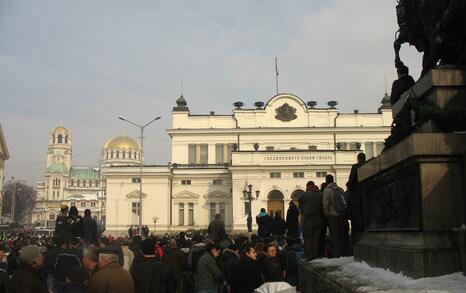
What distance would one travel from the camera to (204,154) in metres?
64.0

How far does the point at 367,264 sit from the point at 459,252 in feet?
6.63

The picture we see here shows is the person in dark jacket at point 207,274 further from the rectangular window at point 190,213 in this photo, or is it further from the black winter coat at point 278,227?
the rectangular window at point 190,213

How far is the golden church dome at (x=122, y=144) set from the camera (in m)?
160

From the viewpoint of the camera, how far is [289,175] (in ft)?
173

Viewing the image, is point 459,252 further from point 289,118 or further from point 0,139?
point 0,139

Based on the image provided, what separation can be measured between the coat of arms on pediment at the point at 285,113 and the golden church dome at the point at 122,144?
105 meters

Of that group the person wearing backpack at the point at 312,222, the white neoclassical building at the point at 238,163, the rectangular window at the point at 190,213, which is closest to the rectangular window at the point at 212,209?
the white neoclassical building at the point at 238,163

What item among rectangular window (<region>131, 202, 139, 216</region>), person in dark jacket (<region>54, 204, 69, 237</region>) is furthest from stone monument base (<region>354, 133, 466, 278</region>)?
rectangular window (<region>131, 202, 139, 216</region>)

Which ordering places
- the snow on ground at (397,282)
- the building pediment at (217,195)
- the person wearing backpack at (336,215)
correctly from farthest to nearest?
the building pediment at (217,195) → the person wearing backpack at (336,215) → the snow on ground at (397,282)

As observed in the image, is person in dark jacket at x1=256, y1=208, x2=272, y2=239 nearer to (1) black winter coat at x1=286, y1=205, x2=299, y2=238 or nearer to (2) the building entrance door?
(1) black winter coat at x1=286, y1=205, x2=299, y2=238

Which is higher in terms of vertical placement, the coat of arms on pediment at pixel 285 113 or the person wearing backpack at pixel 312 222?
the coat of arms on pediment at pixel 285 113

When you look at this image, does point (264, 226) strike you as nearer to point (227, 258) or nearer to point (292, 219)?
point (292, 219)

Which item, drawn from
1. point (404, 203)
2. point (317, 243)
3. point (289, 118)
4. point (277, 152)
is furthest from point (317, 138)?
point (404, 203)

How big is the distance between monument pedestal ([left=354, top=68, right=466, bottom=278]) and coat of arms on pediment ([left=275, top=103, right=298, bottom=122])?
56.2 meters
